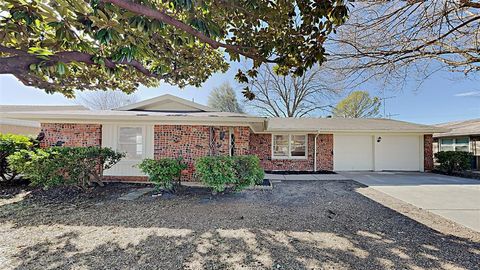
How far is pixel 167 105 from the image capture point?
10477 millimetres

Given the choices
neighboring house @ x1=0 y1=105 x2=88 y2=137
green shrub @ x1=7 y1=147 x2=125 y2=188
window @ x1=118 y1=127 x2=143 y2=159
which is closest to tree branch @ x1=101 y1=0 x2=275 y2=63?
green shrub @ x1=7 y1=147 x2=125 y2=188

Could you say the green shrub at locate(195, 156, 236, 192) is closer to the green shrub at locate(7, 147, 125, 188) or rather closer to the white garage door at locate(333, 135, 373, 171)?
the green shrub at locate(7, 147, 125, 188)

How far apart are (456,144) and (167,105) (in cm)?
2005

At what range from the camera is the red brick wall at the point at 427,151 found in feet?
43.4

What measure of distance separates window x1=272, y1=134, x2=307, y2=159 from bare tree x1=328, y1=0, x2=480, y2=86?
713 cm

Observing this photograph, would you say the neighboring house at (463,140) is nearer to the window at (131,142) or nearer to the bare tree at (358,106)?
the bare tree at (358,106)

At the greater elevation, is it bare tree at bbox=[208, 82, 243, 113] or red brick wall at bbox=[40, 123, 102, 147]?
bare tree at bbox=[208, 82, 243, 113]

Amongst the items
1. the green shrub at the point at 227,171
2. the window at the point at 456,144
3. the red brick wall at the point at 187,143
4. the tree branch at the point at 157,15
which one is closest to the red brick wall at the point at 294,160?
the red brick wall at the point at 187,143

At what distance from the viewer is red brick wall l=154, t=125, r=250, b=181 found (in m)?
8.74

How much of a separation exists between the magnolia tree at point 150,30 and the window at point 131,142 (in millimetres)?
3551

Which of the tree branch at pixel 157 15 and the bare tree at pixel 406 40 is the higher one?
the bare tree at pixel 406 40

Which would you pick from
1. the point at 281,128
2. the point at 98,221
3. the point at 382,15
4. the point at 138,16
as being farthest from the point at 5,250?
the point at 281,128

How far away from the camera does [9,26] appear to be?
392 cm

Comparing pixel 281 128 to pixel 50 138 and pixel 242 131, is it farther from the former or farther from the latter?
pixel 50 138
